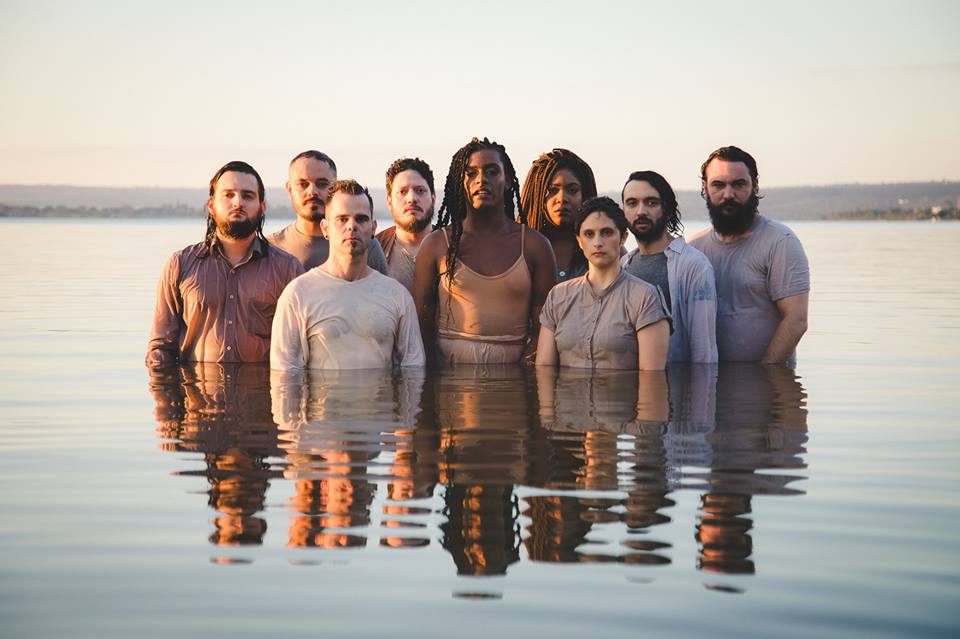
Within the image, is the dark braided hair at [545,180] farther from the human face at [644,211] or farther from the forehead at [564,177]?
the human face at [644,211]

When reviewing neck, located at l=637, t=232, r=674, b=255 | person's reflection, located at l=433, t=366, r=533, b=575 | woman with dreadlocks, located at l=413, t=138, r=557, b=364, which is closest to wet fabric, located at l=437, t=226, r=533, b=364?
woman with dreadlocks, located at l=413, t=138, r=557, b=364

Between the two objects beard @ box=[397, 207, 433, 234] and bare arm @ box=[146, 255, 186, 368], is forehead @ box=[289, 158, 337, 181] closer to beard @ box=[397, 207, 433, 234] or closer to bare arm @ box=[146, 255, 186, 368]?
beard @ box=[397, 207, 433, 234]

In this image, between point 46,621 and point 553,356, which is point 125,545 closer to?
point 46,621

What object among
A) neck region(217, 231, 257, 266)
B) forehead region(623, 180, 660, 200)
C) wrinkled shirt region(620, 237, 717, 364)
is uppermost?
forehead region(623, 180, 660, 200)

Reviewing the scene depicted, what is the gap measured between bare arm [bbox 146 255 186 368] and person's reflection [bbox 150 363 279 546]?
0.23m

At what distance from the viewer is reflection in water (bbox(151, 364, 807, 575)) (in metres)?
5.51

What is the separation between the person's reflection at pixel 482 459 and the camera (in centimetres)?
530

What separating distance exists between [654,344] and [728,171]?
7.36 feet

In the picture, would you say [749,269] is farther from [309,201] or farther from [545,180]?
[309,201]

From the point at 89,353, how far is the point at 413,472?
866 centimetres

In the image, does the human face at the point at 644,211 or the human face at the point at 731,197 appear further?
the human face at the point at 731,197

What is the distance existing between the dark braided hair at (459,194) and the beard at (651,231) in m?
1.06

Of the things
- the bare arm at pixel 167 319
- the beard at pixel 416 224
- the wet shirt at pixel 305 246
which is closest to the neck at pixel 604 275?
the wet shirt at pixel 305 246

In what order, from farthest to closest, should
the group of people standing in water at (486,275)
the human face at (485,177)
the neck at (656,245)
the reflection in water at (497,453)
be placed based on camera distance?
the neck at (656,245) → the human face at (485,177) → the group of people standing in water at (486,275) → the reflection in water at (497,453)
